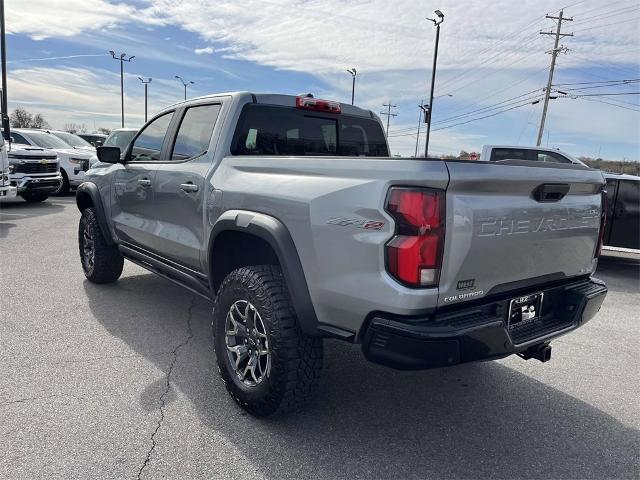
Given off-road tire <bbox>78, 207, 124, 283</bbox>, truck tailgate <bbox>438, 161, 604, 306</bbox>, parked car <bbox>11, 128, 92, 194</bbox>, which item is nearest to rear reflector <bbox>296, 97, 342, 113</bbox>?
truck tailgate <bbox>438, 161, 604, 306</bbox>

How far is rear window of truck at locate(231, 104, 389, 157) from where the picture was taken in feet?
12.0

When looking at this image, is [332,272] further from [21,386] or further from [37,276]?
[37,276]

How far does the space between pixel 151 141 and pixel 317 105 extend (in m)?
1.62

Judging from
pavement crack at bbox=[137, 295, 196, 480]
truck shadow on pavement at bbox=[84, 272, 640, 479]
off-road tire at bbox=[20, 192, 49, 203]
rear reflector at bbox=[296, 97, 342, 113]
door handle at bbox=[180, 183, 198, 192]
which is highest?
rear reflector at bbox=[296, 97, 342, 113]

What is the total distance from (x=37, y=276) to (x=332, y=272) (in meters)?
4.74

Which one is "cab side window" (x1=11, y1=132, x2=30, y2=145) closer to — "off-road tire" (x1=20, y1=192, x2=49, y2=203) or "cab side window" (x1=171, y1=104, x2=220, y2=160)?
"off-road tire" (x1=20, y1=192, x2=49, y2=203)

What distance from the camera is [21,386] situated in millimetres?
3186

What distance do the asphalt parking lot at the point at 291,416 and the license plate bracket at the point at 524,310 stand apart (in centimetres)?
72

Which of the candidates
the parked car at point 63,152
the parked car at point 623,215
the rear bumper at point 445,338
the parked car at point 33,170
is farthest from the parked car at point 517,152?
the parked car at point 63,152

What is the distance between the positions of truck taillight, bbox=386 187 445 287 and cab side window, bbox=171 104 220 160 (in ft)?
6.32

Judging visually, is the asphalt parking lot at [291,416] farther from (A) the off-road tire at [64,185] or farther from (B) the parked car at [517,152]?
(A) the off-road tire at [64,185]

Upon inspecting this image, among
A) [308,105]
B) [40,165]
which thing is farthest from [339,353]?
[40,165]

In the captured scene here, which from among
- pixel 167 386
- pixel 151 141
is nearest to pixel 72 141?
pixel 151 141

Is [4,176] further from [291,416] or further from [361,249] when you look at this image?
[361,249]
